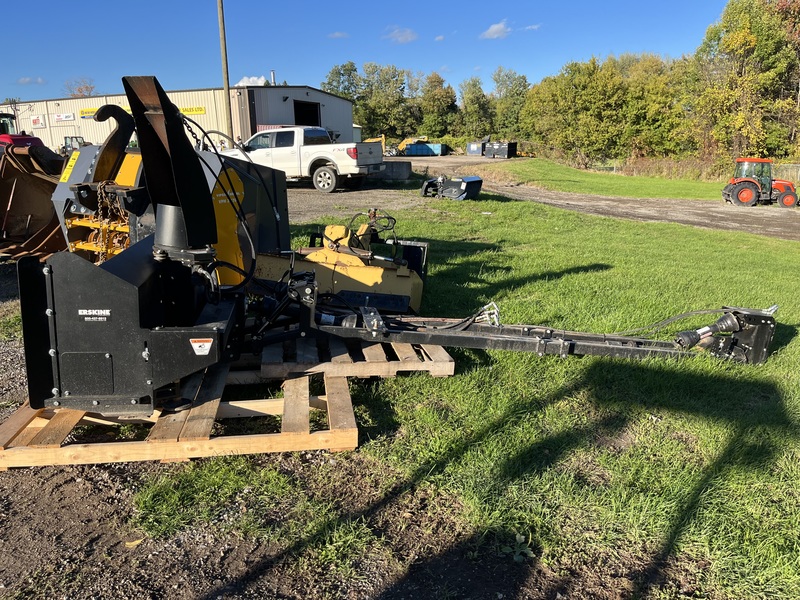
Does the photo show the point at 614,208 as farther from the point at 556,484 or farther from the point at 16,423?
the point at 16,423

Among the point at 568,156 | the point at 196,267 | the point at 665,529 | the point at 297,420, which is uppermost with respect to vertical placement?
the point at 568,156

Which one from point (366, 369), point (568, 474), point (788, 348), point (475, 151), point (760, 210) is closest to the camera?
point (568, 474)

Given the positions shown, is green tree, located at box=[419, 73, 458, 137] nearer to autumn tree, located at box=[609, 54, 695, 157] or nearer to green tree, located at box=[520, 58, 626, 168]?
green tree, located at box=[520, 58, 626, 168]

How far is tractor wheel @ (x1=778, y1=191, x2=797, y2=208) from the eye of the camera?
878 inches

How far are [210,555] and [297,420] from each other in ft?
2.96

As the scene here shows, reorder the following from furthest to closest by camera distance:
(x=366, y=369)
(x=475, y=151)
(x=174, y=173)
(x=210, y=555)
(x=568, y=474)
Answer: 1. (x=475, y=151)
2. (x=366, y=369)
3. (x=568, y=474)
4. (x=174, y=173)
5. (x=210, y=555)

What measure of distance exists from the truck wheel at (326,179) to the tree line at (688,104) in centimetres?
2837

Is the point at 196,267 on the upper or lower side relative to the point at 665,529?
upper

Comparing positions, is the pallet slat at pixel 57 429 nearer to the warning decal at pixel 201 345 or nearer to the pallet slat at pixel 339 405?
the warning decal at pixel 201 345

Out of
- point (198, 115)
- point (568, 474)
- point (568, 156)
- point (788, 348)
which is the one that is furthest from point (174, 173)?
point (568, 156)

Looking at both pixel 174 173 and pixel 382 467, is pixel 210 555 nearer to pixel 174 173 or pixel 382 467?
pixel 382 467

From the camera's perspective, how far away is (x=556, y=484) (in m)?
2.99

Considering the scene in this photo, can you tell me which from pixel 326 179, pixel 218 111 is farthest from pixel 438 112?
pixel 326 179

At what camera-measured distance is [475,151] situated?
192 ft
